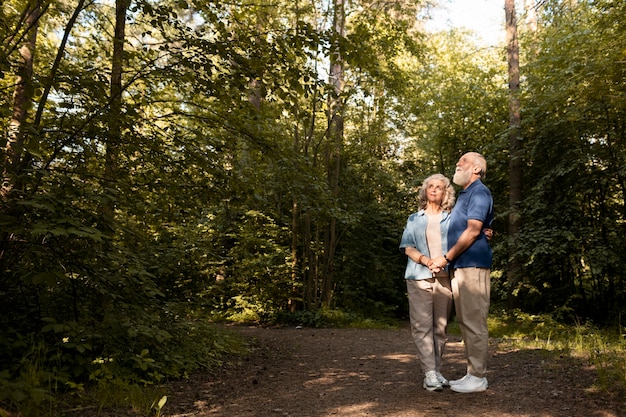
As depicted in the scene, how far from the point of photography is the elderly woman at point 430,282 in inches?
164

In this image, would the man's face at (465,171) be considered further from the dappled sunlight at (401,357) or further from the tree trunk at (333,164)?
the tree trunk at (333,164)

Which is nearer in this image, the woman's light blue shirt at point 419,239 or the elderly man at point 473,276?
the elderly man at point 473,276

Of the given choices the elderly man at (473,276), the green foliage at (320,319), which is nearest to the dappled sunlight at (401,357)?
the elderly man at (473,276)

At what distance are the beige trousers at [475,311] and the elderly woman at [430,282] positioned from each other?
0.65 feet

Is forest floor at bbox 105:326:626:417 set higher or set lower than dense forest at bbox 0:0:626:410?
lower

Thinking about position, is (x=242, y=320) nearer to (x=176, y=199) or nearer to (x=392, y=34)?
(x=176, y=199)

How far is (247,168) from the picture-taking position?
6258 mm

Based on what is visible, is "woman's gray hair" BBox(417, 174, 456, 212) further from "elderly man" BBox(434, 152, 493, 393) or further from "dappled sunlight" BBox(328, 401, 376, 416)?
"dappled sunlight" BBox(328, 401, 376, 416)

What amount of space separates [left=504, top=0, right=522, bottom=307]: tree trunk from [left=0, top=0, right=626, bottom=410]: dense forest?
0.07 meters

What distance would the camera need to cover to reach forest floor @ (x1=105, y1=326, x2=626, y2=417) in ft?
11.8

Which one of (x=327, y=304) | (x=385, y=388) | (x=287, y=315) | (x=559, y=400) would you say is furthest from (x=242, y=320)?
(x=559, y=400)

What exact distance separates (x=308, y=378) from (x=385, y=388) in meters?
1.03

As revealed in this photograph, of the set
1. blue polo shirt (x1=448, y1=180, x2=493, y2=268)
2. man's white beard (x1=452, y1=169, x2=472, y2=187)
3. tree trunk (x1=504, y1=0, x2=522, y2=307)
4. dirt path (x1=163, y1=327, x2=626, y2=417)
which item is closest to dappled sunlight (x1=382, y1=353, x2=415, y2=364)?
dirt path (x1=163, y1=327, x2=626, y2=417)

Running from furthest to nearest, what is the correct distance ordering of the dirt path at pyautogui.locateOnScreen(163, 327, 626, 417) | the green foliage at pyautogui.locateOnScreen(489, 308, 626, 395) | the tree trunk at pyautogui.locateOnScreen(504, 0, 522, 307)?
the tree trunk at pyautogui.locateOnScreen(504, 0, 522, 307), the green foliage at pyautogui.locateOnScreen(489, 308, 626, 395), the dirt path at pyautogui.locateOnScreen(163, 327, 626, 417)
